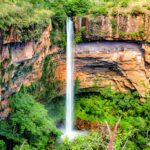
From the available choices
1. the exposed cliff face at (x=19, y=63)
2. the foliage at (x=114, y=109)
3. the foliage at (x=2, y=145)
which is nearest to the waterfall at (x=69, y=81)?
the foliage at (x=114, y=109)

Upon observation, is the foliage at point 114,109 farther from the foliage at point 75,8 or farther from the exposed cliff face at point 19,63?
the exposed cliff face at point 19,63

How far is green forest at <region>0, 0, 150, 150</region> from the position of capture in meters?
10.1

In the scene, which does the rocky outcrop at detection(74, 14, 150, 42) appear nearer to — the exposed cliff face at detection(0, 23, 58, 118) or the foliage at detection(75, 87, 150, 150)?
the exposed cliff face at detection(0, 23, 58, 118)

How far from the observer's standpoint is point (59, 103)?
15.2 metres

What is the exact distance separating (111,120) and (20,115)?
20.5 feet

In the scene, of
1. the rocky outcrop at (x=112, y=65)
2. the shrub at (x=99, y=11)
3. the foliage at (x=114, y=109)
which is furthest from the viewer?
the foliage at (x=114, y=109)

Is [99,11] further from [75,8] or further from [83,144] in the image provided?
[83,144]

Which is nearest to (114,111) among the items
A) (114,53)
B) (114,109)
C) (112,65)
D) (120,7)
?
(114,109)

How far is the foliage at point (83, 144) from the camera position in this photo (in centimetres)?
1195

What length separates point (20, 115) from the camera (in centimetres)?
1027

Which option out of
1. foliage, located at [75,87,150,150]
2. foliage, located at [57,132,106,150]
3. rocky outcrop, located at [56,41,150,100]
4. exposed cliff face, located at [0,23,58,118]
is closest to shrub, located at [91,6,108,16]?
rocky outcrop, located at [56,41,150,100]

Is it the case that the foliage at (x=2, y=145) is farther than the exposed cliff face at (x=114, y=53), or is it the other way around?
the exposed cliff face at (x=114, y=53)

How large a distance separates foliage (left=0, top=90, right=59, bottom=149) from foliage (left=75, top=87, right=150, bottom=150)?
16.2ft

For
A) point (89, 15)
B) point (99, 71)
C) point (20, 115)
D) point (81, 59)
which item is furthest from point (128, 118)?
point (20, 115)
